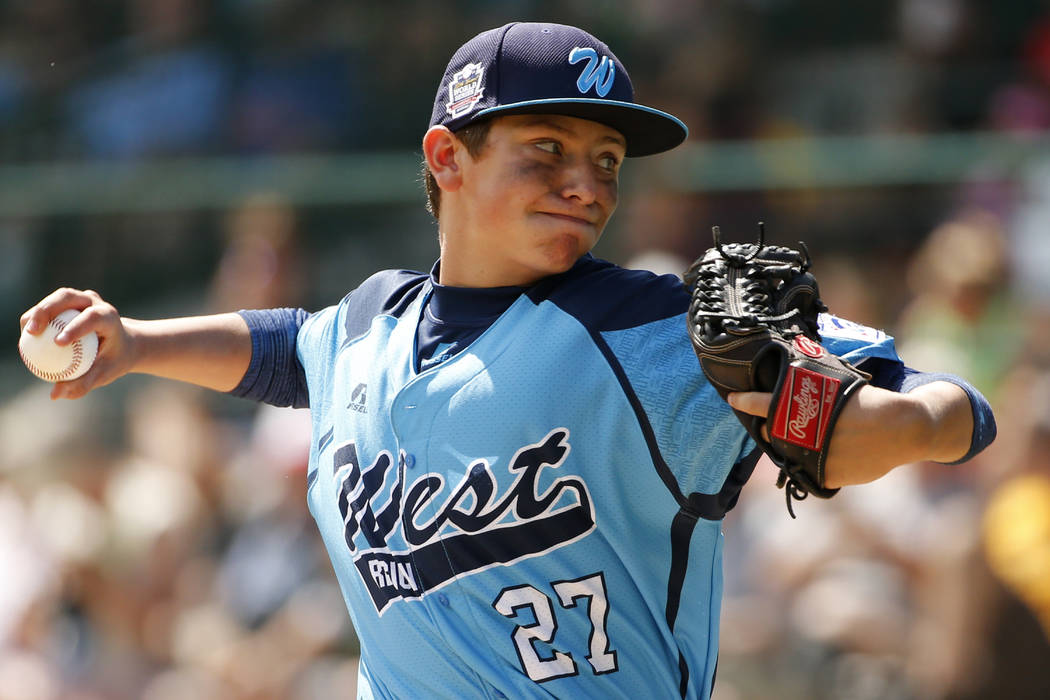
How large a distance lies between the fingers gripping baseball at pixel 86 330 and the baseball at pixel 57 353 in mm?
11

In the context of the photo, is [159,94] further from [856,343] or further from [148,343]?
[856,343]

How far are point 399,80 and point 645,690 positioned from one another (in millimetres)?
5944

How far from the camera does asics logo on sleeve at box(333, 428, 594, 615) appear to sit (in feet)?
7.56

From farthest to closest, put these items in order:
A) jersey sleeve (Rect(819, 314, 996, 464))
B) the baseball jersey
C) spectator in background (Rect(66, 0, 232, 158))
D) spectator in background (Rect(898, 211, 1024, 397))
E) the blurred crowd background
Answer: spectator in background (Rect(66, 0, 232, 158)), spectator in background (Rect(898, 211, 1024, 397)), the blurred crowd background, the baseball jersey, jersey sleeve (Rect(819, 314, 996, 464))

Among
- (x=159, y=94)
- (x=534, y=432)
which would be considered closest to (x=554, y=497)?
(x=534, y=432)

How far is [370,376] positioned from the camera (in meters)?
2.62

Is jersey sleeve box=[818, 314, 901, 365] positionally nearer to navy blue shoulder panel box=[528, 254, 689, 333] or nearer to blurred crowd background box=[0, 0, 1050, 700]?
navy blue shoulder panel box=[528, 254, 689, 333]

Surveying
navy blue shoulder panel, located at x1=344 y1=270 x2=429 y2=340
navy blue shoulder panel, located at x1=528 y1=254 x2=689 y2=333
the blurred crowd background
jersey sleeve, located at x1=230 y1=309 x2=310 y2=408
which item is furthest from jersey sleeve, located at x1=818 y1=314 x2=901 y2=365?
the blurred crowd background

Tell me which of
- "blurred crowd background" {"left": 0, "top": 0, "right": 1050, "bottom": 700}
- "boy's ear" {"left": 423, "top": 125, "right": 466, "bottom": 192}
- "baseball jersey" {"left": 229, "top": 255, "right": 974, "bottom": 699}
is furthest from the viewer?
"blurred crowd background" {"left": 0, "top": 0, "right": 1050, "bottom": 700}

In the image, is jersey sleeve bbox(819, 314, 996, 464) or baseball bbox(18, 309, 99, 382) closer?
jersey sleeve bbox(819, 314, 996, 464)

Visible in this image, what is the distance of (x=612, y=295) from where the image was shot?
94.3 inches

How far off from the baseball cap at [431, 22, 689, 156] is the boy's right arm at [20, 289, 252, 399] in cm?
77

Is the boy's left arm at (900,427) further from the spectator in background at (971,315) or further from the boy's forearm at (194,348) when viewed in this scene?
the spectator in background at (971,315)

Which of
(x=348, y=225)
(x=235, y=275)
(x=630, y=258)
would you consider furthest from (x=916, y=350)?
(x=235, y=275)
